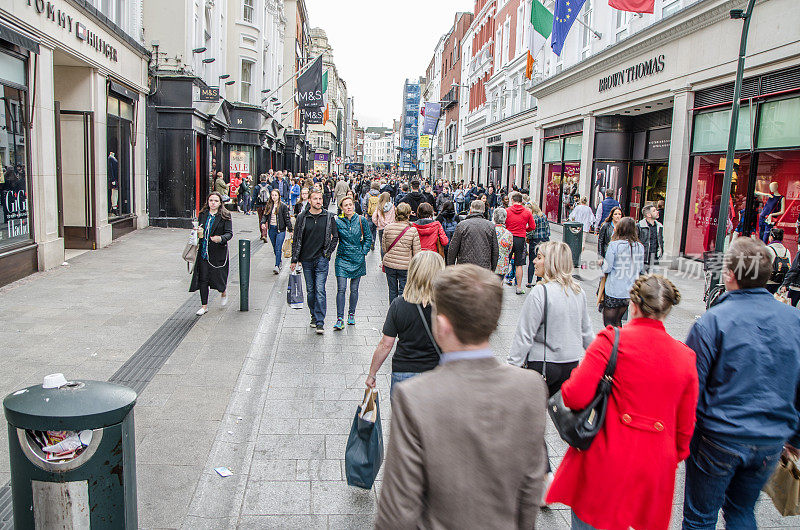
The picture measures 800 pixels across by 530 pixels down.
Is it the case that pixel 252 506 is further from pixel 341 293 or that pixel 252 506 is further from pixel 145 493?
pixel 341 293

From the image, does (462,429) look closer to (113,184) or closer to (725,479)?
(725,479)

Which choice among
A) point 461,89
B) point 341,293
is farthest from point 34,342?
point 461,89

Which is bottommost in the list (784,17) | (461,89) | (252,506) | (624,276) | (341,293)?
(252,506)

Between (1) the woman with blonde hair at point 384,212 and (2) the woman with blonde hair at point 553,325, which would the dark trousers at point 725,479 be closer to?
(2) the woman with blonde hair at point 553,325

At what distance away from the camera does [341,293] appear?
8.68 meters

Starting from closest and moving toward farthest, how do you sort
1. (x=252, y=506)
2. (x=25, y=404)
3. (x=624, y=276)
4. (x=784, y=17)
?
(x=25, y=404) → (x=252, y=506) → (x=624, y=276) → (x=784, y=17)

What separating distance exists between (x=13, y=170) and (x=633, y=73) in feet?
48.4

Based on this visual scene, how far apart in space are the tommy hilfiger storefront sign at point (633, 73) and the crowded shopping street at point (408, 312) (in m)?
0.15

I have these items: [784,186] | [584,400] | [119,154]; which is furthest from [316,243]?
[119,154]

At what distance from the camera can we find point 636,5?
47.1 ft

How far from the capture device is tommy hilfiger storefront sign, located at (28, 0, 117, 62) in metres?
11.5

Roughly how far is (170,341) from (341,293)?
89.5 inches

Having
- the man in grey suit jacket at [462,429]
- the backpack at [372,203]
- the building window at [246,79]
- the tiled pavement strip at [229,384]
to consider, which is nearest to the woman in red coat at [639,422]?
the man in grey suit jacket at [462,429]

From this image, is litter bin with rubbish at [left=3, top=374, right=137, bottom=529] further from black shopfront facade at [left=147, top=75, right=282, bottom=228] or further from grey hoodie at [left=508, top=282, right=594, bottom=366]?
black shopfront facade at [left=147, top=75, right=282, bottom=228]
